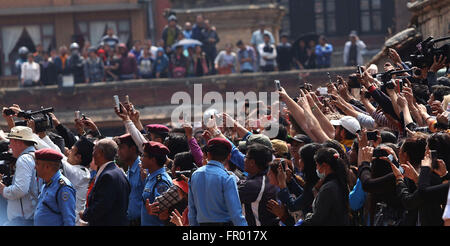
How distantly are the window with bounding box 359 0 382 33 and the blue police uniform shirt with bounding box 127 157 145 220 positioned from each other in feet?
96.9

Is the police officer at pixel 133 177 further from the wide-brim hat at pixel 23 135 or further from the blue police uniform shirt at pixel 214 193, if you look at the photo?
the blue police uniform shirt at pixel 214 193

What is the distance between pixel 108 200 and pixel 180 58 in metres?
20.2

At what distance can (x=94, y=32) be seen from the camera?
40.5m

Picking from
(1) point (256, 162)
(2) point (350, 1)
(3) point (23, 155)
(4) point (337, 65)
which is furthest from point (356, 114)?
(2) point (350, 1)

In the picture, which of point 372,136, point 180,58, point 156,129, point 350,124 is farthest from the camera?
point 180,58

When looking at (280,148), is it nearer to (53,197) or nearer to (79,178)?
(79,178)

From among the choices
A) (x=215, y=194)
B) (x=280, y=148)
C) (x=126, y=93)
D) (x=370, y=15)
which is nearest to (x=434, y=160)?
(x=215, y=194)

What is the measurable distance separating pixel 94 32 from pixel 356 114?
29289 millimetres

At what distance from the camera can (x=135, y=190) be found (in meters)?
10.9

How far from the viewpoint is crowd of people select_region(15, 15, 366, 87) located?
97.5 ft

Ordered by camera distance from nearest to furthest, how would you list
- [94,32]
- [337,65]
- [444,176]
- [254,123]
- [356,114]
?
[444,176] < [356,114] < [254,123] < [337,65] < [94,32]

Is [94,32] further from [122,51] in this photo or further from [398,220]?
[398,220]

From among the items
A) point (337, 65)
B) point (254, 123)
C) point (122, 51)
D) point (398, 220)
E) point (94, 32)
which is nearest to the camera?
point (398, 220)

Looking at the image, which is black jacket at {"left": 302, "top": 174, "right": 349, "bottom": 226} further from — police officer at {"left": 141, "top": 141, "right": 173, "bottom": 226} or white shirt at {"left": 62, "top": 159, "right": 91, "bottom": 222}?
white shirt at {"left": 62, "top": 159, "right": 91, "bottom": 222}
